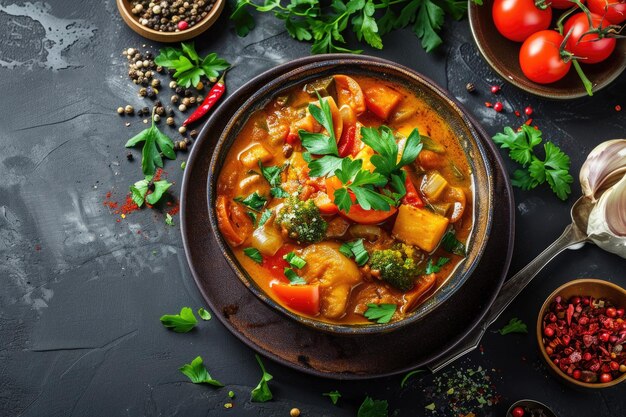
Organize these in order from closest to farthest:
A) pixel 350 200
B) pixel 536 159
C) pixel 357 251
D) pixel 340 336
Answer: pixel 350 200
pixel 357 251
pixel 340 336
pixel 536 159

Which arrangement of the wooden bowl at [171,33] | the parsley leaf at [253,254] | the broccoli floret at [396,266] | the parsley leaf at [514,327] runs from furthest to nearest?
1. the wooden bowl at [171,33]
2. the parsley leaf at [514,327]
3. the parsley leaf at [253,254]
4. the broccoli floret at [396,266]

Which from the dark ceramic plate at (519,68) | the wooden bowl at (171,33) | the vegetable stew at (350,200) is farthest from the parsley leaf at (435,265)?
the wooden bowl at (171,33)

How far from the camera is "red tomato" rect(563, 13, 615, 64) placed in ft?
13.9

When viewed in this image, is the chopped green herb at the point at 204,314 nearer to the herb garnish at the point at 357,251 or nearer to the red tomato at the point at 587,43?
the herb garnish at the point at 357,251

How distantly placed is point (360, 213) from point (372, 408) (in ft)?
4.36

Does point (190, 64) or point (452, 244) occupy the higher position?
point (190, 64)

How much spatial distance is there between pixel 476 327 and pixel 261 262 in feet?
4.69

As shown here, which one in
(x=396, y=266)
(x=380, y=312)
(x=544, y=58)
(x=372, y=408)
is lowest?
(x=372, y=408)

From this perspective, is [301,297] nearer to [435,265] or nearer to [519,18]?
[435,265]

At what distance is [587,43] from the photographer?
422 centimetres

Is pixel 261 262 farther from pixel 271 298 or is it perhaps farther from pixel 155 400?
pixel 155 400

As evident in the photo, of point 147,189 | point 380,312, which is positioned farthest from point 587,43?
point 147,189

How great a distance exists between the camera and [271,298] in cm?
363

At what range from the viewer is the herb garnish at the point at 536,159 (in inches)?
166
